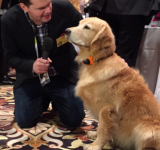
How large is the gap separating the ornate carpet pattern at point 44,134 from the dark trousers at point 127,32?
913 millimetres

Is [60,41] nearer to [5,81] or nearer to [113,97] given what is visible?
[113,97]

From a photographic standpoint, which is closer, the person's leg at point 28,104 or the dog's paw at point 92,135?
the dog's paw at point 92,135

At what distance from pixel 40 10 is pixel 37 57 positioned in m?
0.42

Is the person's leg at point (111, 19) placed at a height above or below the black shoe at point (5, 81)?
above

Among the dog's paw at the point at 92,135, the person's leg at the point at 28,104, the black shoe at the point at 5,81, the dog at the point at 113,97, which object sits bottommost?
the black shoe at the point at 5,81

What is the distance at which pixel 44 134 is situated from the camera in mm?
1793

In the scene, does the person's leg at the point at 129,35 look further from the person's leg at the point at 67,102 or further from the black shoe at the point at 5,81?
the black shoe at the point at 5,81

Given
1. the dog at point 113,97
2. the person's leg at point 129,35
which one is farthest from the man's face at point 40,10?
the person's leg at point 129,35

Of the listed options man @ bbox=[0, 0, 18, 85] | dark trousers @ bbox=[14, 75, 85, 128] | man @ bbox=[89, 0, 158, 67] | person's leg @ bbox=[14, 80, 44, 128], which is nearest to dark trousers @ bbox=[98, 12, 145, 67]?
man @ bbox=[89, 0, 158, 67]

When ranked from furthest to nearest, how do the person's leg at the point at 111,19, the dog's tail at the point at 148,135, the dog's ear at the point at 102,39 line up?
the person's leg at the point at 111,19 → the dog's ear at the point at 102,39 → the dog's tail at the point at 148,135

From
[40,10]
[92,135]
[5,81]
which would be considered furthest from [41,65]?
[5,81]

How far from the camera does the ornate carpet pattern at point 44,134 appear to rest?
62.6 inches

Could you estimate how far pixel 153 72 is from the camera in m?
2.78

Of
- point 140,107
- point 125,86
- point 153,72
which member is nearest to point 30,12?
point 125,86
